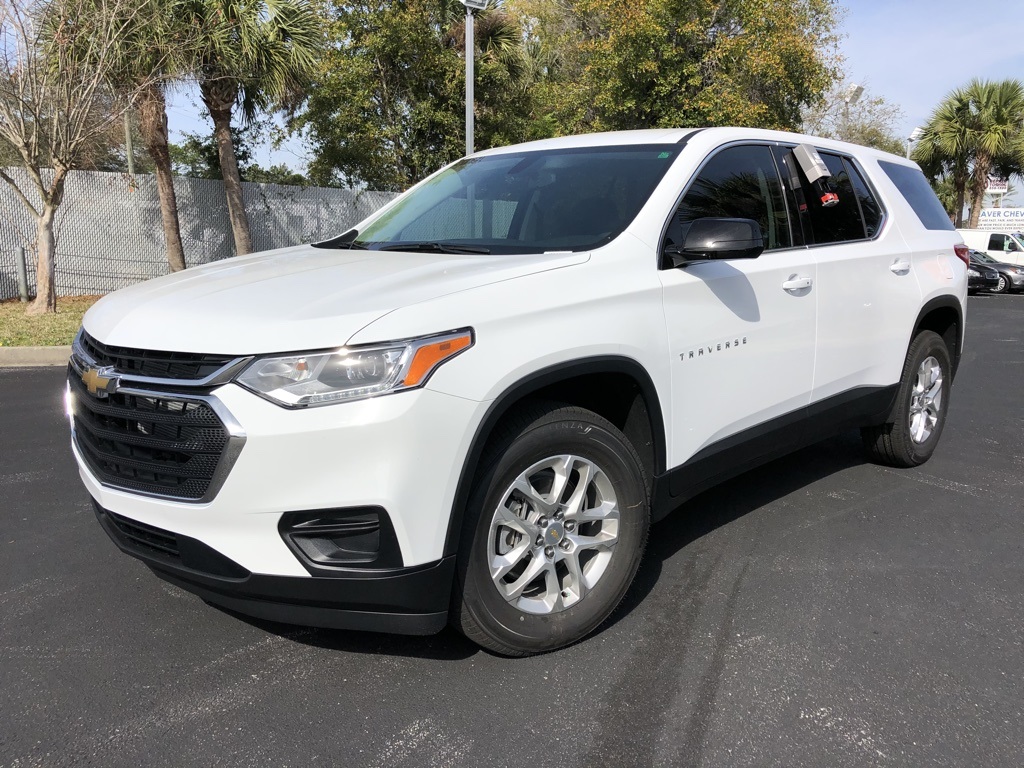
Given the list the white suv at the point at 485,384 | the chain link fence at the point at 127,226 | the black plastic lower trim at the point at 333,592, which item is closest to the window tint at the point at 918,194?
the white suv at the point at 485,384

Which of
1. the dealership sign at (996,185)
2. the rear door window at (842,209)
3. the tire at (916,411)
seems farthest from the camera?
the dealership sign at (996,185)

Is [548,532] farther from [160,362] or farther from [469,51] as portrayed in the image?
[469,51]

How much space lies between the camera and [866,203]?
14.5ft

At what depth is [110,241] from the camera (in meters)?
14.5

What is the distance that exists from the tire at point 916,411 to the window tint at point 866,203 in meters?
0.81

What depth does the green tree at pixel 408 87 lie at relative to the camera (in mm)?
16391

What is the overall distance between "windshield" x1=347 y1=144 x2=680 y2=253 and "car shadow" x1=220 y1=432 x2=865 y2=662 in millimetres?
1455

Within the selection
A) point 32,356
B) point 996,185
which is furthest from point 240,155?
point 996,185

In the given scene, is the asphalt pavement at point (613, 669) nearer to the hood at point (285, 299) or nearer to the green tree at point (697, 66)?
the hood at point (285, 299)

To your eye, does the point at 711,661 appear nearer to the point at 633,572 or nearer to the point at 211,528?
the point at 633,572

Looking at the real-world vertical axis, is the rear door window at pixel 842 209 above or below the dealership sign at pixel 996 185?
below

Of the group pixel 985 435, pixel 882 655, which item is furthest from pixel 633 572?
pixel 985 435

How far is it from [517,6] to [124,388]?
28765 mm

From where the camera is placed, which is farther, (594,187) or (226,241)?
(226,241)
